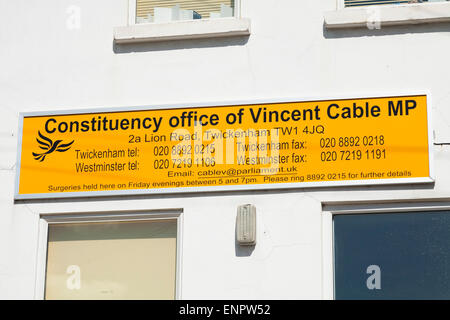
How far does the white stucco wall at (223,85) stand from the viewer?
27.5ft

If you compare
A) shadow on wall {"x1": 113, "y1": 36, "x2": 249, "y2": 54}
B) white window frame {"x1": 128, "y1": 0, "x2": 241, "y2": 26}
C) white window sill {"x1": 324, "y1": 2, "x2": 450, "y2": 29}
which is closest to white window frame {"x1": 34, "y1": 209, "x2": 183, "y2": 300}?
shadow on wall {"x1": 113, "y1": 36, "x2": 249, "y2": 54}

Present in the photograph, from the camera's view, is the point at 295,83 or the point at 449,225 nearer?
the point at 449,225

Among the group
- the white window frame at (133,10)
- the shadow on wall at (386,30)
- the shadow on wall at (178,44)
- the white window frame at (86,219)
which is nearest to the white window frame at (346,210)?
the white window frame at (86,219)

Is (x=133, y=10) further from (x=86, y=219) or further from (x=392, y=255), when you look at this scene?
(x=392, y=255)

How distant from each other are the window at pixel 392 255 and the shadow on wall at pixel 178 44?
1989 mm

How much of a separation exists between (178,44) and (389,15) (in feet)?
6.67

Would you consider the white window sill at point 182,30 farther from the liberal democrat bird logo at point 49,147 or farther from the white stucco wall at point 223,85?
the liberal democrat bird logo at point 49,147

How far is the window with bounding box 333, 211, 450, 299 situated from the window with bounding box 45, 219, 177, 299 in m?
1.57

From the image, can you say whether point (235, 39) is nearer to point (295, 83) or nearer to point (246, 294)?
point (295, 83)

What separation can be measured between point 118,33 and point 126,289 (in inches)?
98.2

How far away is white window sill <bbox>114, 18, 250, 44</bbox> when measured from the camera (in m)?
8.97

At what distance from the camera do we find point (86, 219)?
29.1ft
